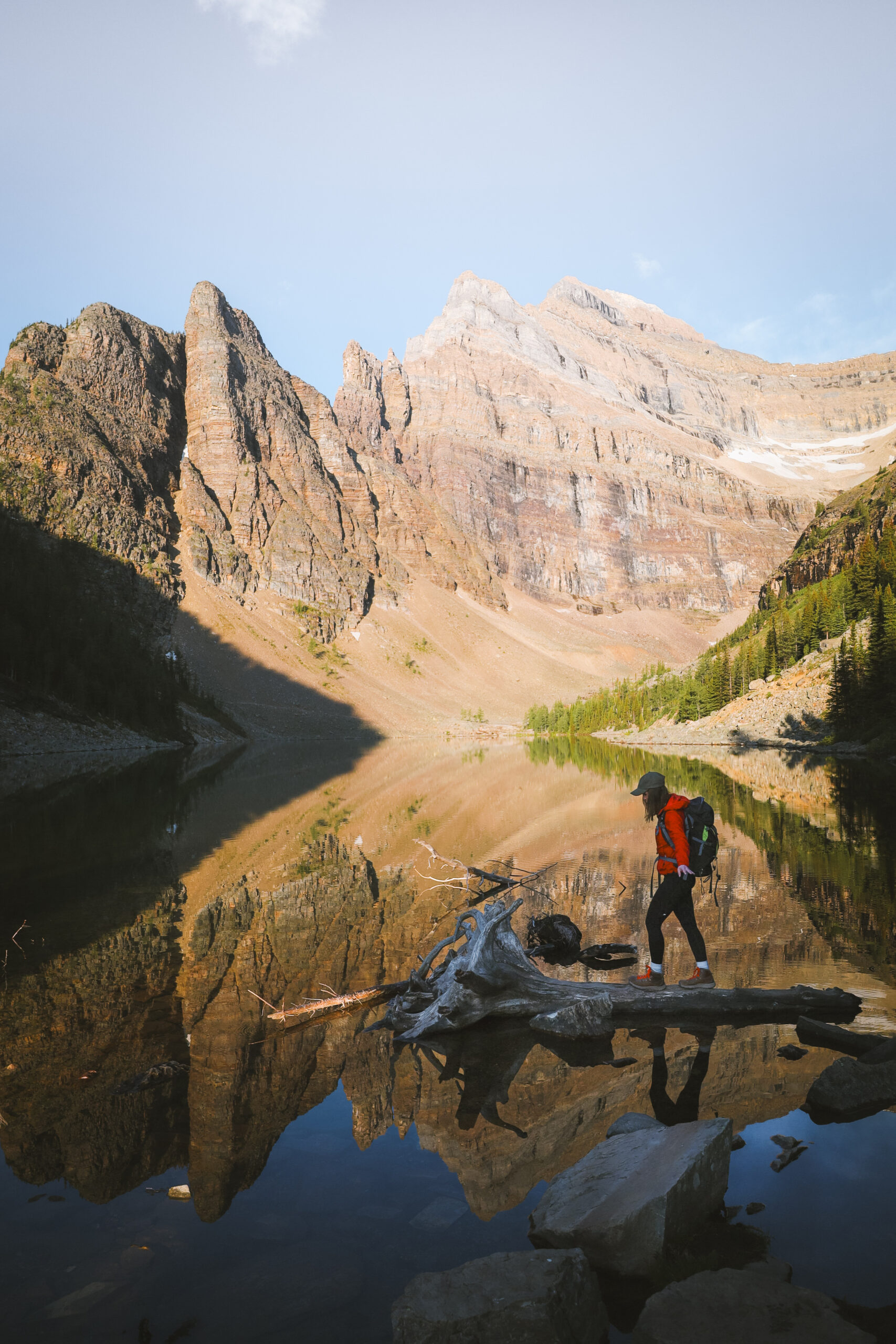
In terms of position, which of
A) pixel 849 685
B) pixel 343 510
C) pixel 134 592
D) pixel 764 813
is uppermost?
pixel 343 510

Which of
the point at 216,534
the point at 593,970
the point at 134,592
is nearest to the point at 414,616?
the point at 216,534

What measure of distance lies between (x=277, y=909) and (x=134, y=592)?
4912 inches

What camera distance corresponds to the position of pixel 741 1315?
3.50 meters

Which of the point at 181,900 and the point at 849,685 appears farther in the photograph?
the point at 849,685

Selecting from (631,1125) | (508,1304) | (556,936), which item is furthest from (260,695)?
(508,1304)

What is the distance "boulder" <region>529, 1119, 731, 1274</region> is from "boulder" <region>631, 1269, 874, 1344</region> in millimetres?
512

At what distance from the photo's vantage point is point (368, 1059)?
7785mm

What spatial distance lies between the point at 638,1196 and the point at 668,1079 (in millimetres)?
2767

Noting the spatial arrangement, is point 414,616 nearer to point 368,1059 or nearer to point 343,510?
point 343,510

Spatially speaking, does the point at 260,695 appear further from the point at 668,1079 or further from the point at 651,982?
the point at 668,1079

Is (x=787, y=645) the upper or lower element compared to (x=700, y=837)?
upper

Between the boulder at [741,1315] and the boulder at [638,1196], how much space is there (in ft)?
1.68

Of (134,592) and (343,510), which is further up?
(343,510)

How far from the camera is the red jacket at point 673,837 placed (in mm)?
9227
